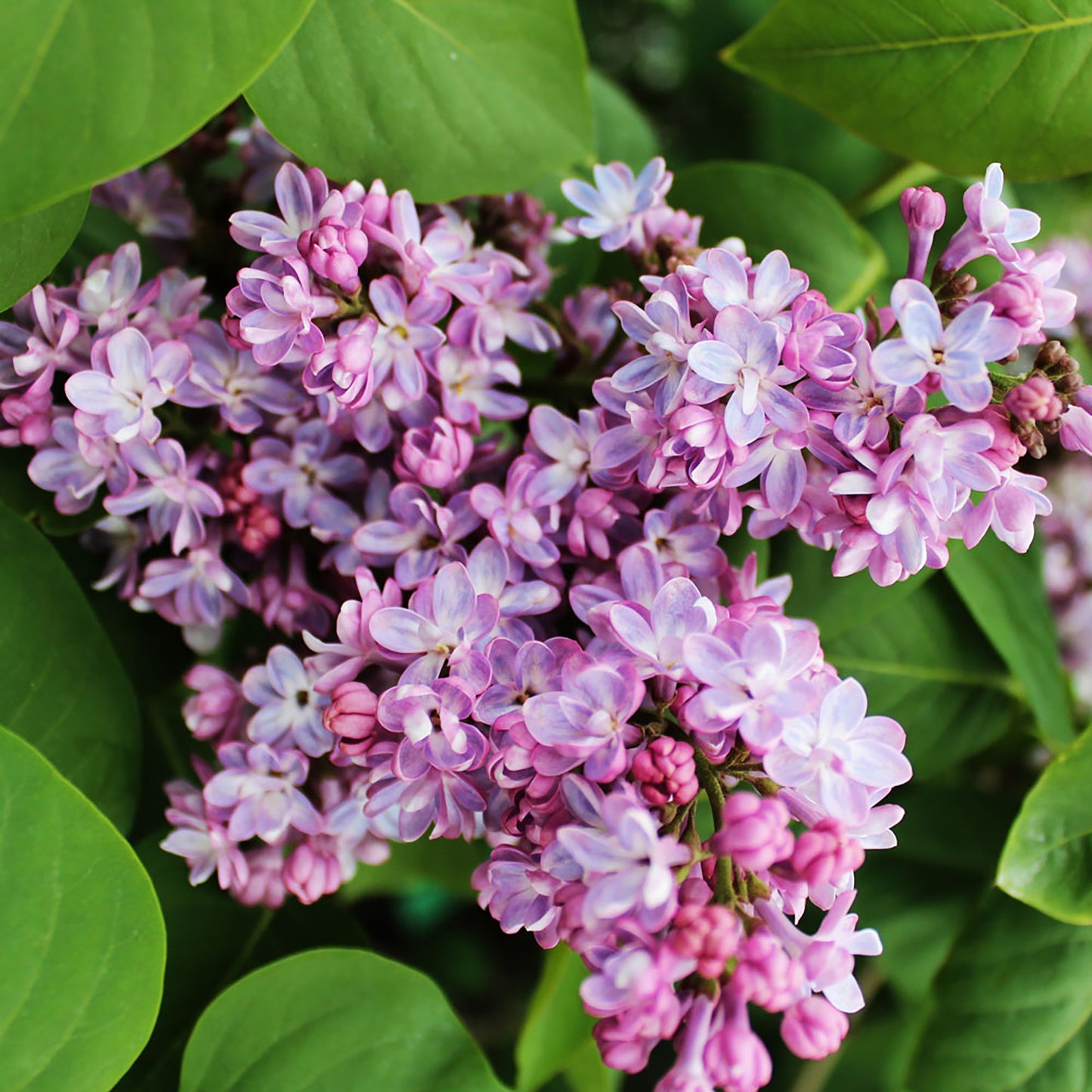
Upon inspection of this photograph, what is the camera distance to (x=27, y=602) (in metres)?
0.66

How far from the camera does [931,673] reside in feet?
3.02

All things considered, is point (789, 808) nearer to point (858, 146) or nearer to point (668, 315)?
point (668, 315)

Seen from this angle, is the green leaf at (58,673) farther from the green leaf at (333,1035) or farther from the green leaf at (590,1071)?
the green leaf at (590,1071)

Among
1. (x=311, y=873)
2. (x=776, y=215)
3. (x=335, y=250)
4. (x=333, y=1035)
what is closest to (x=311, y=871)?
(x=311, y=873)

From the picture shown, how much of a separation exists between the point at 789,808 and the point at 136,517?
1.47ft

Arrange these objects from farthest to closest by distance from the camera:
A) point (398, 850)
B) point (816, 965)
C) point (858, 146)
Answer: point (858, 146), point (398, 850), point (816, 965)

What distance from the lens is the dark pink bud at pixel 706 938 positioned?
0.46 m

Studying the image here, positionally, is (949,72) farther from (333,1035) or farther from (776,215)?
(333,1035)

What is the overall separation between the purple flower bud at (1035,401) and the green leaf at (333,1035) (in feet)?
1.61

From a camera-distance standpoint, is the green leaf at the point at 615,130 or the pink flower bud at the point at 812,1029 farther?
the green leaf at the point at 615,130

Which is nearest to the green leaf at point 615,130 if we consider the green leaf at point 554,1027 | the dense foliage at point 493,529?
the dense foliage at point 493,529

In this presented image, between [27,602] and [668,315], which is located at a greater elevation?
[668,315]

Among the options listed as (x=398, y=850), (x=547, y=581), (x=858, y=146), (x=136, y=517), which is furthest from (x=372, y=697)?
(x=858, y=146)

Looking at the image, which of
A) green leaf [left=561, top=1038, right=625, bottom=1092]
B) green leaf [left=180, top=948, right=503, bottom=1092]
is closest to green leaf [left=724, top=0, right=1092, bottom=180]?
green leaf [left=180, top=948, right=503, bottom=1092]
